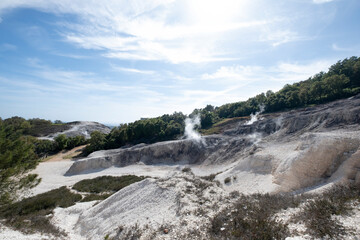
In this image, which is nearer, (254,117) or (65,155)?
(65,155)

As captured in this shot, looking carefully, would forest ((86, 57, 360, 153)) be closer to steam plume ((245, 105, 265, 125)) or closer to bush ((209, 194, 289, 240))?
steam plume ((245, 105, 265, 125))

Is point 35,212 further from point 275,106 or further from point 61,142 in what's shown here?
point 275,106

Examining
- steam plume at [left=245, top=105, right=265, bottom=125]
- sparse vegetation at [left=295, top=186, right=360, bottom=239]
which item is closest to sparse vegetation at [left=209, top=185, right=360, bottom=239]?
sparse vegetation at [left=295, top=186, right=360, bottom=239]

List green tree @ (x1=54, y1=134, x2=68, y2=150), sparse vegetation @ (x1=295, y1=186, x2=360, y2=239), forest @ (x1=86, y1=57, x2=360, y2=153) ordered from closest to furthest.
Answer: sparse vegetation @ (x1=295, y1=186, x2=360, y2=239) → forest @ (x1=86, y1=57, x2=360, y2=153) → green tree @ (x1=54, y1=134, x2=68, y2=150)

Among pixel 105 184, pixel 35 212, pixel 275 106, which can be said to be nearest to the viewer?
pixel 35 212

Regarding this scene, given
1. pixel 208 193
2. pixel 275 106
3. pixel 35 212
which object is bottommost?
pixel 35 212

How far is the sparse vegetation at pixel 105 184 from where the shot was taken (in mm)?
21520

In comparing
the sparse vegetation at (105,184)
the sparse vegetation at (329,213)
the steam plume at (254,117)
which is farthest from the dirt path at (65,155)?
the sparse vegetation at (329,213)

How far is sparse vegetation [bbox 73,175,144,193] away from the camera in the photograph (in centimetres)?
2152

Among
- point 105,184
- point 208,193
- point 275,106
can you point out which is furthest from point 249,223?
point 275,106

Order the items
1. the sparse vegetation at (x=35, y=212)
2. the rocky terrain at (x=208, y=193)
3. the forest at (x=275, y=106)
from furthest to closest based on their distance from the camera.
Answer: the forest at (x=275, y=106), the sparse vegetation at (x=35, y=212), the rocky terrain at (x=208, y=193)

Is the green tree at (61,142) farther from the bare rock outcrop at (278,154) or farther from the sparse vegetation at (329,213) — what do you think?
the sparse vegetation at (329,213)

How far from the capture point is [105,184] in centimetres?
2327

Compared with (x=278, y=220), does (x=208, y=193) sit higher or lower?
lower
